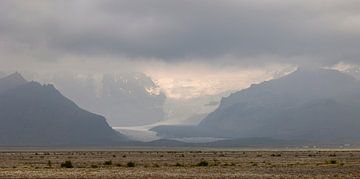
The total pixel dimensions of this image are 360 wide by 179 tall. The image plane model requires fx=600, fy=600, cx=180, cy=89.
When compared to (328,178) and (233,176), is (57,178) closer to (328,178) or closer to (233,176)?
(233,176)

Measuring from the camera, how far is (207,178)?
2534 inches

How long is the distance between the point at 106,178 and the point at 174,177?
742 cm

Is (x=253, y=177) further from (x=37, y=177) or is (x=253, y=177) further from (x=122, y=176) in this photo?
(x=37, y=177)

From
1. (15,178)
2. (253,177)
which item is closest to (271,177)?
(253,177)

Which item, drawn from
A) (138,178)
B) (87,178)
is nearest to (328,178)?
(138,178)

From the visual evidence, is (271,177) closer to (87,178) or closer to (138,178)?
(138,178)

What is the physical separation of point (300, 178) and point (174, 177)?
13.6 meters

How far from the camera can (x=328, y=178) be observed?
64750mm

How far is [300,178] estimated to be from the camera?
212 ft

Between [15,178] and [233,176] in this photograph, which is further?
[233,176]

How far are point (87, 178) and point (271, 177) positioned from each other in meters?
20.3

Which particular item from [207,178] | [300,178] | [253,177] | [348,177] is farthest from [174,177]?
[348,177]

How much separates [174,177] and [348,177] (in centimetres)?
1926

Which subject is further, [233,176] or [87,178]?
[233,176]
